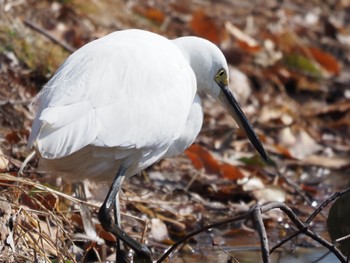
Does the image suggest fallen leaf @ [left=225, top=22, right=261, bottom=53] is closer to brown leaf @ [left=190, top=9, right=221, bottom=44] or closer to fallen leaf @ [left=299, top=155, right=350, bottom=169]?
brown leaf @ [left=190, top=9, right=221, bottom=44]

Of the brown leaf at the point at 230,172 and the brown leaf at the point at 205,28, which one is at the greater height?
the brown leaf at the point at 230,172

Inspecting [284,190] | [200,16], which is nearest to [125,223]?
[284,190]

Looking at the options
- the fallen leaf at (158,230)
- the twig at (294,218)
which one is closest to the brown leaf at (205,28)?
the fallen leaf at (158,230)

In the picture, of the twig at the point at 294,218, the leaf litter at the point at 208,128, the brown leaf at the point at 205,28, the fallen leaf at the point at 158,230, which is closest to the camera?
the twig at the point at 294,218

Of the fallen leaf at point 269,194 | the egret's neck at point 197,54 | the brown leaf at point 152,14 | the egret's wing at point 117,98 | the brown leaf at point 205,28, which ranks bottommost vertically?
the brown leaf at point 205,28

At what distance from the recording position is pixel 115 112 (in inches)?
146

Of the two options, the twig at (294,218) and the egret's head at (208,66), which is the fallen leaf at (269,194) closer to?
the egret's head at (208,66)

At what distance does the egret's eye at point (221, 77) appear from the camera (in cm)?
434

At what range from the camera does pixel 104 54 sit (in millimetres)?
3910

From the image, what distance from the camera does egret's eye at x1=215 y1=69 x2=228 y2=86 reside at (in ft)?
14.2

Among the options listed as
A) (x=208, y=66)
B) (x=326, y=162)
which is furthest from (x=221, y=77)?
(x=326, y=162)

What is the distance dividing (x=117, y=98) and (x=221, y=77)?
786 mm

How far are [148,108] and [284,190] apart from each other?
2341mm

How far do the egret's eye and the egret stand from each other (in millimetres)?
Result: 200
